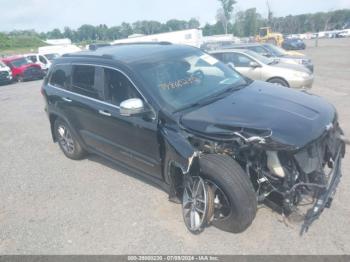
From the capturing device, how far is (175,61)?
449 centimetres

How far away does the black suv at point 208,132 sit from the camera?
322 cm

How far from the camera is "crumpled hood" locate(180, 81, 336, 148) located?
3.22 metres

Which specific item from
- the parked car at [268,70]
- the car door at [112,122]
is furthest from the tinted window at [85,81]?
the parked car at [268,70]

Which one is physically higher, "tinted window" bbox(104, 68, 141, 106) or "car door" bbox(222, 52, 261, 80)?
"tinted window" bbox(104, 68, 141, 106)

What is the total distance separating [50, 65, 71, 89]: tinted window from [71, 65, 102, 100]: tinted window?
0.85ft

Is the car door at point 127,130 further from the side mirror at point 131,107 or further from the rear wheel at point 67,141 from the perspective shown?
the rear wheel at point 67,141

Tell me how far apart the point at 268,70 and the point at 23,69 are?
18.1 metres

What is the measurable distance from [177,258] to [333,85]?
10041 millimetres

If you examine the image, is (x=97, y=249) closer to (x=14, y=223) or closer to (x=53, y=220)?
(x=53, y=220)

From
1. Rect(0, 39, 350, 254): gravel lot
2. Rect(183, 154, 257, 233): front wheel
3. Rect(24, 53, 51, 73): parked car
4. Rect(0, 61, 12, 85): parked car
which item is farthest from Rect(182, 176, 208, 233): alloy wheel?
Rect(24, 53, 51, 73): parked car

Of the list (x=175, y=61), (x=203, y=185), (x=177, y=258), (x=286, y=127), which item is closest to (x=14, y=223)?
(x=177, y=258)

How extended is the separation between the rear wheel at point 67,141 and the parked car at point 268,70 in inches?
195

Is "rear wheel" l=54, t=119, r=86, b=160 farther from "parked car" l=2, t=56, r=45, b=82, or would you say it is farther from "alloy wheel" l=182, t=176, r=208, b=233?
"parked car" l=2, t=56, r=45, b=82

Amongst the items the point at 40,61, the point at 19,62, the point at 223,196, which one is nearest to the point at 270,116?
the point at 223,196
